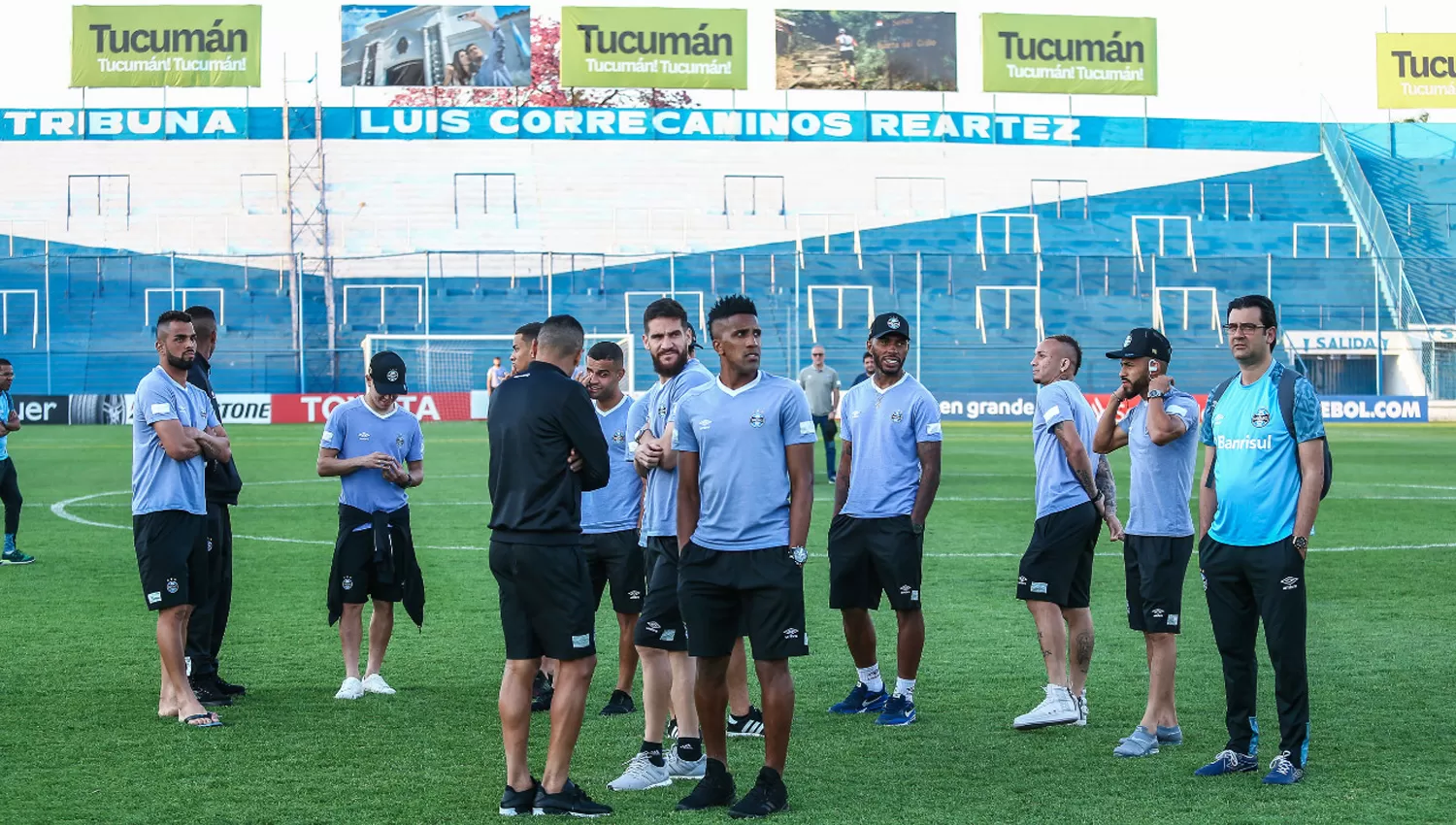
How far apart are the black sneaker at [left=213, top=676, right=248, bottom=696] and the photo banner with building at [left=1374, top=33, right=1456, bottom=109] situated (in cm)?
6277

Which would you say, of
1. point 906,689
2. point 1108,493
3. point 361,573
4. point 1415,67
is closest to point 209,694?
point 361,573

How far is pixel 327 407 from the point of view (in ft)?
143

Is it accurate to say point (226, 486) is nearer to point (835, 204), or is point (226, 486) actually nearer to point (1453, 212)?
point (835, 204)

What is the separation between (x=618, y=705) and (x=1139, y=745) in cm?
301

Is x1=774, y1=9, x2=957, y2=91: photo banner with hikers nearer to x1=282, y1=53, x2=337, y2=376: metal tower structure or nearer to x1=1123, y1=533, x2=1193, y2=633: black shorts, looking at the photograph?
x1=282, y1=53, x2=337, y2=376: metal tower structure

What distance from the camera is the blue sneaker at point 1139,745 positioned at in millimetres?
7871

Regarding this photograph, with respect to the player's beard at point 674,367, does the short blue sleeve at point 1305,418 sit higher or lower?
lower

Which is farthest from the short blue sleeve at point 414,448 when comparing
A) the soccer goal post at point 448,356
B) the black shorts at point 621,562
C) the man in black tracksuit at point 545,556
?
the soccer goal post at point 448,356

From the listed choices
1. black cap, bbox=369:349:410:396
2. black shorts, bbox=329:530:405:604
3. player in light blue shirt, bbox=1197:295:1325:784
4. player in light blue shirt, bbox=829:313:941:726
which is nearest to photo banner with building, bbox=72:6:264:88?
black cap, bbox=369:349:410:396

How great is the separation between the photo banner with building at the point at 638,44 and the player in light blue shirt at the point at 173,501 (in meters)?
50.5

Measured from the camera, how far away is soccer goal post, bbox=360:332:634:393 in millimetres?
47969

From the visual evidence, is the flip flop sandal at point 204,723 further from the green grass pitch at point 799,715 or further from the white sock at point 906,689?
the white sock at point 906,689

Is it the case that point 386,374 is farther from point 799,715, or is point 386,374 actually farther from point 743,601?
point 743,601

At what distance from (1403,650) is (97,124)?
6130cm
